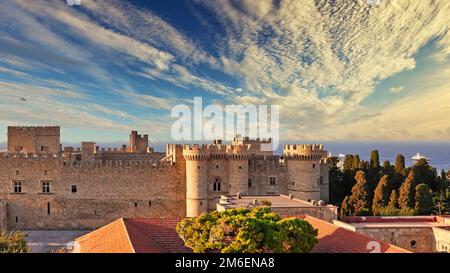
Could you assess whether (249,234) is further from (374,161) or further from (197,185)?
(374,161)

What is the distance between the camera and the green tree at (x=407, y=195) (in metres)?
32.0

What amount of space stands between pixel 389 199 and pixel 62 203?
26167 millimetres

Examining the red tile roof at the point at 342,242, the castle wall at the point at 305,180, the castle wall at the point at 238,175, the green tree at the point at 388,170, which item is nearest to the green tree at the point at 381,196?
the green tree at the point at 388,170

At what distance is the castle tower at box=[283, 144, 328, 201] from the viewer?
31.3 metres

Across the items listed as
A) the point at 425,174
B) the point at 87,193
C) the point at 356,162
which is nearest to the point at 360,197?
the point at 425,174

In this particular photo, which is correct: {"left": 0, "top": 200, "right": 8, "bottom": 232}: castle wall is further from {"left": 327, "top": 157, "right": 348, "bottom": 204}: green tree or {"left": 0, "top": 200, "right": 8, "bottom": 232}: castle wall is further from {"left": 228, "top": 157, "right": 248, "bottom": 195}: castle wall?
{"left": 327, "top": 157, "right": 348, "bottom": 204}: green tree

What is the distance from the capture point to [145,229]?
19.5 meters

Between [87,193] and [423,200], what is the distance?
25.4 meters

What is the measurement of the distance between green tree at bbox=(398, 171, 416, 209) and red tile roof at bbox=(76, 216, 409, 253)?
47.9 ft

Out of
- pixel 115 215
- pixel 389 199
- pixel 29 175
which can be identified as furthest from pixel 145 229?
pixel 389 199

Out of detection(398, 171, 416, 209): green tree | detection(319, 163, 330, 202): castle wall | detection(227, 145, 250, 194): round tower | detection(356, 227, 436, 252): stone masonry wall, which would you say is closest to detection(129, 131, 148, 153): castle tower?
detection(227, 145, 250, 194): round tower
